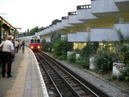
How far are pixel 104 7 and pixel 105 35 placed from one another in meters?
2.38

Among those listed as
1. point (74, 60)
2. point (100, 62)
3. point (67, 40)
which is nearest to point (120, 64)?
point (100, 62)

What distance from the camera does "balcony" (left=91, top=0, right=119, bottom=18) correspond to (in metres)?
23.1

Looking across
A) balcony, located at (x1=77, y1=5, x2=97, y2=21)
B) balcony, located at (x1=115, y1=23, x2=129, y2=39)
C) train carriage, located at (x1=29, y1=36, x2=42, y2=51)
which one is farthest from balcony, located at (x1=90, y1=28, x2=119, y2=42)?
train carriage, located at (x1=29, y1=36, x2=42, y2=51)

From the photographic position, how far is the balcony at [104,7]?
23130mm

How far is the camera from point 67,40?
37250 mm

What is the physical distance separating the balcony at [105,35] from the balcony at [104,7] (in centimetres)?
156

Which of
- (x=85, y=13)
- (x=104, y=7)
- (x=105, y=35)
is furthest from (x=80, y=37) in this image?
(x=105, y=35)

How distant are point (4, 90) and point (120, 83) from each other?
7431 mm

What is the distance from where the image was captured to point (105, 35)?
22.7m

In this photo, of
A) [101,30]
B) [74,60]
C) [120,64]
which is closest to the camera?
[120,64]

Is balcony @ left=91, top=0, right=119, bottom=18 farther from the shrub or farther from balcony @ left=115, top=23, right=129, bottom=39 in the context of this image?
the shrub

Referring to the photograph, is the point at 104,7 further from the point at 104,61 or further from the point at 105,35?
the point at 104,61

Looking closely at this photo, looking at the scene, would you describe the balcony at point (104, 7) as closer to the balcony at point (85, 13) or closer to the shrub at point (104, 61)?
the shrub at point (104, 61)

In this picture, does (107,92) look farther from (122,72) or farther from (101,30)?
(101,30)
